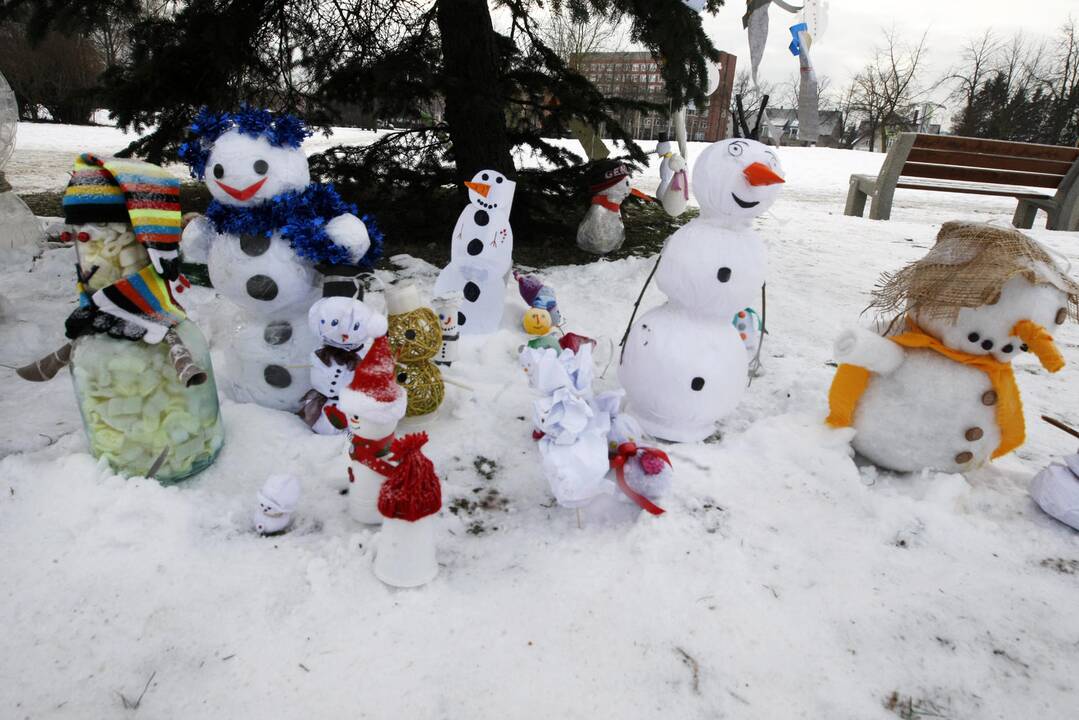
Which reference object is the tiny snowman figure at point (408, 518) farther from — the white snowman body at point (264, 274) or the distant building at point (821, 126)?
the distant building at point (821, 126)

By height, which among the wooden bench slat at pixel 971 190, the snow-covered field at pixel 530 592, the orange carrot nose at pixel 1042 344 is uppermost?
the wooden bench slat at pixel 971 190

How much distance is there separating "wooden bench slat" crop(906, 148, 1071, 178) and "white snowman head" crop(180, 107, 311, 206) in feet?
27.7

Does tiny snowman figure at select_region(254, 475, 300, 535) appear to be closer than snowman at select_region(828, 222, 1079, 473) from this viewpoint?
Yes

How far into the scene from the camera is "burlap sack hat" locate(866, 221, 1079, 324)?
7.11ft

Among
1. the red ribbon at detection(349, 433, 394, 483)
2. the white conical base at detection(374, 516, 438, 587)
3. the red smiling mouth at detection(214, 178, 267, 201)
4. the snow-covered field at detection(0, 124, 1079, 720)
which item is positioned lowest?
the snow-covered field at detection(0, 124, 1079, 720)

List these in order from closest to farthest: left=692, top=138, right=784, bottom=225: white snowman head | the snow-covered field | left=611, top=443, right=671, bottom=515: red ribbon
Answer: the snow-covered field
left=611, top=443, right=671, bottom=515: red ribbon
left=692, top=138, right=784, bottom=225: white snowman head

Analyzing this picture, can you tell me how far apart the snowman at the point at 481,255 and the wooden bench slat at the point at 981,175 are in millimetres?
7210

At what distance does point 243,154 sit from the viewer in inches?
90.9

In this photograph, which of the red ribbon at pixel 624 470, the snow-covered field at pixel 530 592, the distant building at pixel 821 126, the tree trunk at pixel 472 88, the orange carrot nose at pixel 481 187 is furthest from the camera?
the distant building at pixel 821 126

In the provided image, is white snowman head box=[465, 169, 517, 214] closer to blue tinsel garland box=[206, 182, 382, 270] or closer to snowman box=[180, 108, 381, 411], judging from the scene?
snowman box=[180, 108, 381, 411]

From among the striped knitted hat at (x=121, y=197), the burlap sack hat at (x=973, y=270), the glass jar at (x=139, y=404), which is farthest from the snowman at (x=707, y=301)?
the striped knitted hat at (x=121, y=197)

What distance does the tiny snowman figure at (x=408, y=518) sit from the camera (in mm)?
1758

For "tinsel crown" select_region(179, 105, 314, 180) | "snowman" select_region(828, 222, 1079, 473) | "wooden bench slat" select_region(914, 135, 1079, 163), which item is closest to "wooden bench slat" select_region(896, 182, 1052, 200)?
"wooden bench slat" select_region(914, 135, 1079, 163)

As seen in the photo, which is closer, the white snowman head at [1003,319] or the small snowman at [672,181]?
the white snowman head at [1003,319]
